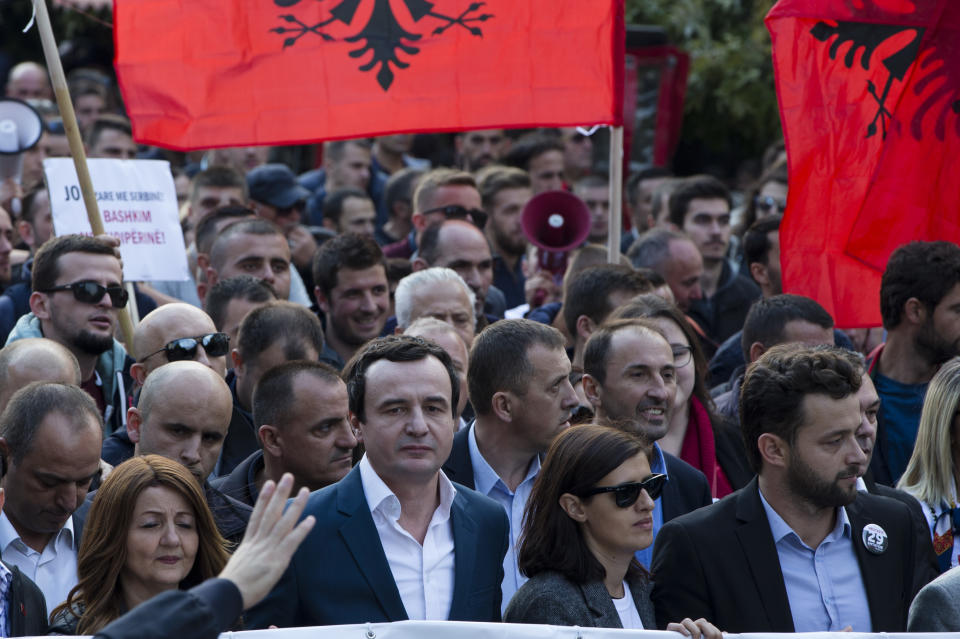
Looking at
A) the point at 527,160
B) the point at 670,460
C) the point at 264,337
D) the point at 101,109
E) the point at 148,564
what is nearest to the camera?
the point at 148,564

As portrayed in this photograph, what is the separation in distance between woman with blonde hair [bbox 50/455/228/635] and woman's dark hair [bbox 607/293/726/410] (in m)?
2.53

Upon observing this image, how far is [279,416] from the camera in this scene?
596 centimetres

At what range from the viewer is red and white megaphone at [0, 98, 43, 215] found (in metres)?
9.98

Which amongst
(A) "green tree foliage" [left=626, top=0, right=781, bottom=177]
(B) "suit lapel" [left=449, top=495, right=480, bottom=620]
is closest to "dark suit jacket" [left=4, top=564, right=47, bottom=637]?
(B) "suit lapel" [left=449, top=495, right=480, bottom=620]

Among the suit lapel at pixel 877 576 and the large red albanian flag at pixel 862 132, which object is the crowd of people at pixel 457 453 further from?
the large red albanian flag at pixel 862 132

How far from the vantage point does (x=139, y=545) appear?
182 inches

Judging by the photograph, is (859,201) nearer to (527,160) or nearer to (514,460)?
(514,460)

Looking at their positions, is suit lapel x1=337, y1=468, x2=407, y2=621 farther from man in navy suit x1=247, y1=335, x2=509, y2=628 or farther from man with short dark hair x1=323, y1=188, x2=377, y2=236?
man with short dark hair x1=323, y1=188, x2=377, y2=236

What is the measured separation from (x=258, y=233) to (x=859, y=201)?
3461 mm

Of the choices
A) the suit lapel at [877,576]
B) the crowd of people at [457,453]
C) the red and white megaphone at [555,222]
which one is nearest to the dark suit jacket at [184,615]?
the crowd of people at [457,453]

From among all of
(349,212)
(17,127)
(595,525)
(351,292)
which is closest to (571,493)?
(595,525)

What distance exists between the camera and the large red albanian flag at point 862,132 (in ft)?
24.0

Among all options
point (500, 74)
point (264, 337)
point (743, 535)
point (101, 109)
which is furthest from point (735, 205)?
point (743, 535)

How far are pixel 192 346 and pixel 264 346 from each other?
356 millimetres
